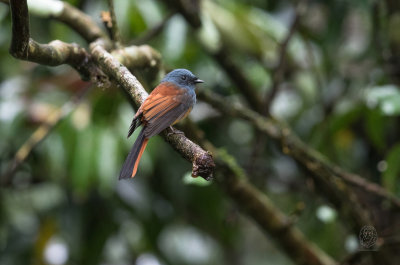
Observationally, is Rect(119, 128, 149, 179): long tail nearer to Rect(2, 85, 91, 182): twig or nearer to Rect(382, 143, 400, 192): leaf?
Rect(2, 85, 91, 182): twig

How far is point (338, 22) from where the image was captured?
3.84 meters

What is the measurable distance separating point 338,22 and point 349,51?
50cm

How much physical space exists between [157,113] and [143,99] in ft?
0.27

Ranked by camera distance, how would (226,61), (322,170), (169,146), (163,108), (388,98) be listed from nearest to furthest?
(163,108), (388,98), (322,170), (226,61), (169,146)

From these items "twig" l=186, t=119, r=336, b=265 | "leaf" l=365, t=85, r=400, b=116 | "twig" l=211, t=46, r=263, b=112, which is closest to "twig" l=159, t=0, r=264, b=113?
"twig" l=211, t=46, r=263, b=112

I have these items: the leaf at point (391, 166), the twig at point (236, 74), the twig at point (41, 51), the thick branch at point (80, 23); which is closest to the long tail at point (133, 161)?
the twig at point (41, 51)

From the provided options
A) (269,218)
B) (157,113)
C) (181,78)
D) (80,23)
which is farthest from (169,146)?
(157,113)

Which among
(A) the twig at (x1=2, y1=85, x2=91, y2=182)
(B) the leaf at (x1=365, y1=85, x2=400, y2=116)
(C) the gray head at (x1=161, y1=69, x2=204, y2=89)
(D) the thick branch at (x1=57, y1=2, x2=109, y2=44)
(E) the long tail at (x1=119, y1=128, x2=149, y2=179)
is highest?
(D) the thick branch at (x1=57, y1=2, x2=109, y2=44)

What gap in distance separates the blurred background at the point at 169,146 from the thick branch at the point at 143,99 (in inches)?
63.2

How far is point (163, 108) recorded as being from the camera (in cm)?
144

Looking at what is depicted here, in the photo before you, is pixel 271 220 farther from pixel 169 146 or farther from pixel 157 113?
pixel 157 113

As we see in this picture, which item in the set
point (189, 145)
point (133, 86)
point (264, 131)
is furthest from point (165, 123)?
point (264, 131)

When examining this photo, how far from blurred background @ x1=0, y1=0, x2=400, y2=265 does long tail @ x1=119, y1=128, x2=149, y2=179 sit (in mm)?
1778

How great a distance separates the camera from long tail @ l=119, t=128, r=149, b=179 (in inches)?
49.6
